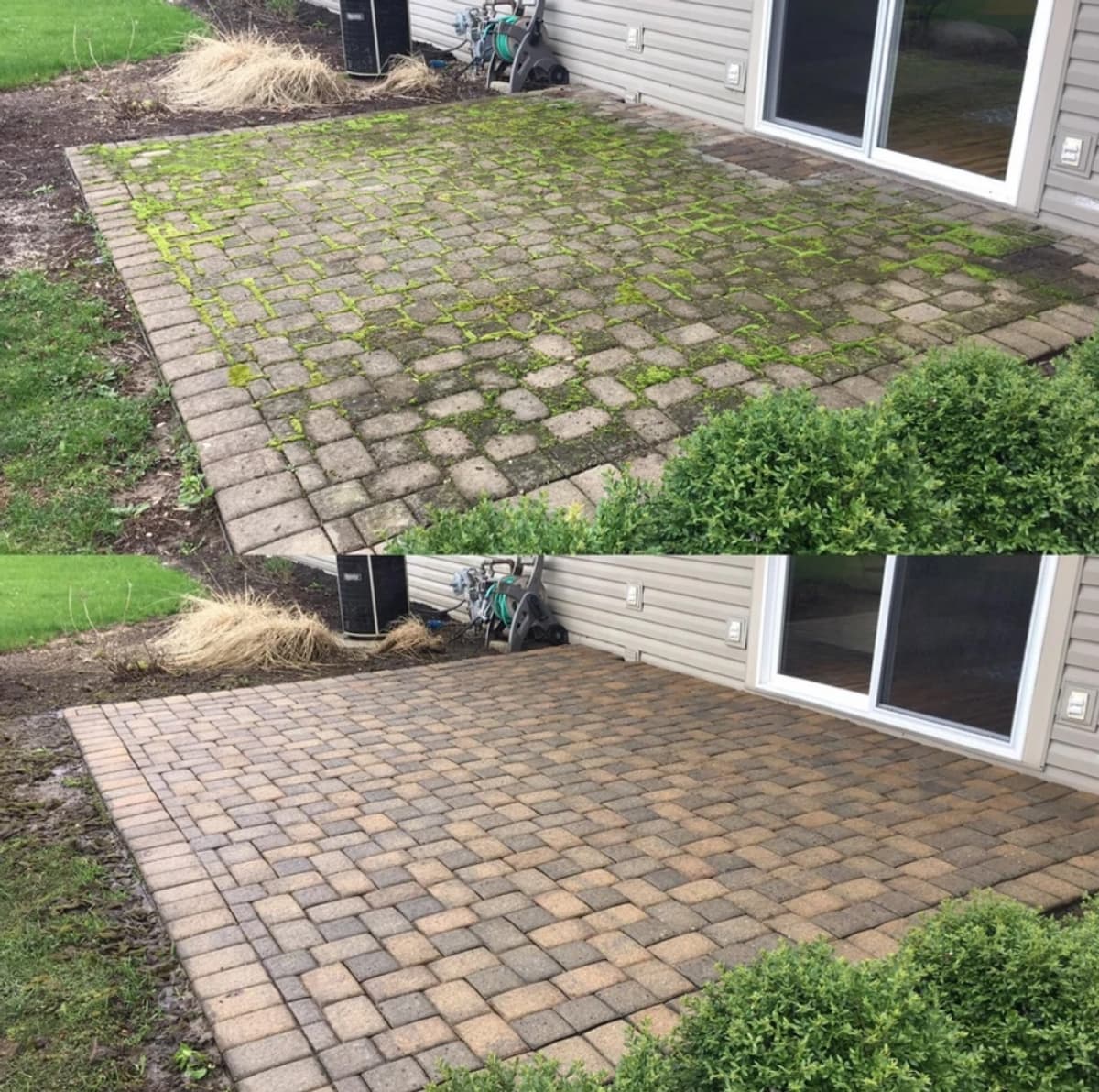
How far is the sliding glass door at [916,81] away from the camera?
5691 mm

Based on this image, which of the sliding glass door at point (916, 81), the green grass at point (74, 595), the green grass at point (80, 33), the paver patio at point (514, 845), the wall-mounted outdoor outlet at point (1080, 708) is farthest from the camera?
the green grass at point (80, 33)

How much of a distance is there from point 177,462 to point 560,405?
1356 mm

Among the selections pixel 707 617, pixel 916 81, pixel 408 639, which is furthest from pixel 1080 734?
pixel 916 81

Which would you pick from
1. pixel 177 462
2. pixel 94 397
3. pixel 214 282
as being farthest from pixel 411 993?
pixel 214 282

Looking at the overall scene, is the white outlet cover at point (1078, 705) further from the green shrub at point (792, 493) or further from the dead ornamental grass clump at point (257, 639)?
the dead ornamental grass clump at point (257, 639)

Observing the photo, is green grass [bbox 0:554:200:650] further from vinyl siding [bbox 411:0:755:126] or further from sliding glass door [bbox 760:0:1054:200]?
vinyl siding [bbox 411:0:755:126]

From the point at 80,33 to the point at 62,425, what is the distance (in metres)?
8.09

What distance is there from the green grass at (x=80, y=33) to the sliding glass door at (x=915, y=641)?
8.81 m

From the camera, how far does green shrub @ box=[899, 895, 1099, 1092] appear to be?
229 cm

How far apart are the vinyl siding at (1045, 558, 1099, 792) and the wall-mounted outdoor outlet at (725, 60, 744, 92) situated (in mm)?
4926

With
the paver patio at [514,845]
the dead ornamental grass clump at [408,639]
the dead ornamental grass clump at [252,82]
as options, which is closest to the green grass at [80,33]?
the dead ornamental grass clump at [252,82]

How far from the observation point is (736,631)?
2408 millimetres

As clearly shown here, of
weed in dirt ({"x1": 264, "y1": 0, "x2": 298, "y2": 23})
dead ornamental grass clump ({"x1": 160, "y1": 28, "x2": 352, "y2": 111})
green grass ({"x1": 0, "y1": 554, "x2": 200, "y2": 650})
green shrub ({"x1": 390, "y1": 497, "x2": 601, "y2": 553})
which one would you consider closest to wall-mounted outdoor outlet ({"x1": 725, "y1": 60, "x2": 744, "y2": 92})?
dead ornamental grass clump ({"x1": 160, "y1": 28, "x2": 352, "y2": 111})

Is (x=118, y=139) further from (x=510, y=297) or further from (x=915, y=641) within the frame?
(x=915, y=641)
